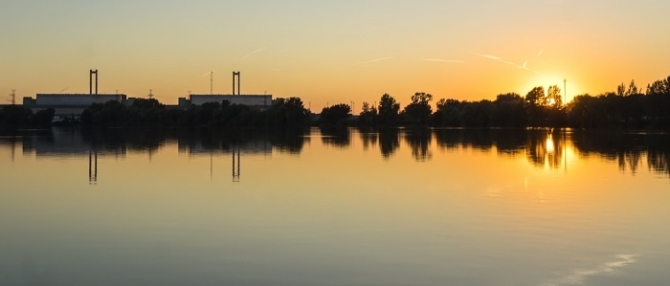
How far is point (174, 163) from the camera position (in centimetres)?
2173

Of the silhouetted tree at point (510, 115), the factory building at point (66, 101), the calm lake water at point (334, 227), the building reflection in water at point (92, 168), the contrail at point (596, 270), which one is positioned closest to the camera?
the contrail at point (596, 270)

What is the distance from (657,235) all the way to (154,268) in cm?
601

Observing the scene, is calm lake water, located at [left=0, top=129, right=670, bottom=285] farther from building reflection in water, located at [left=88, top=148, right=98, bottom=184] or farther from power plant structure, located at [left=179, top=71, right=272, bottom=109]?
power plant structure, located at [left=179, top=71, right=272, bottom=109]

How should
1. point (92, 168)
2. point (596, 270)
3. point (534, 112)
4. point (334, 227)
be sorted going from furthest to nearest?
point (534, 112), point (92, 168), point (334, 227), point (596, 270)

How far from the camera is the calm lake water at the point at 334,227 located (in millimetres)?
7328

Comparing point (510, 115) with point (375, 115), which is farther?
point (375, 115)

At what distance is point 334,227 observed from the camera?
9938mm

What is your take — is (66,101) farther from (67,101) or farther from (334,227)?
(334,227)

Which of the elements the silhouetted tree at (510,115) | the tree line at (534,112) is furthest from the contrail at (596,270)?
the silhouetted tree at (510,115)

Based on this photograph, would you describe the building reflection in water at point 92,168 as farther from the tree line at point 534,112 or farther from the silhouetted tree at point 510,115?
the silhouetted tree at point 510,115

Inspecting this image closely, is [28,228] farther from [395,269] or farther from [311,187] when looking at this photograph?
[311,187]

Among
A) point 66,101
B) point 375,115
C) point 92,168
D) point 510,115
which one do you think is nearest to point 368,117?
point 375,115

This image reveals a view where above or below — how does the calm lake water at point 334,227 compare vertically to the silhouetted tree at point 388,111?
below

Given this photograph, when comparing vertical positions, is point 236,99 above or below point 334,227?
above
